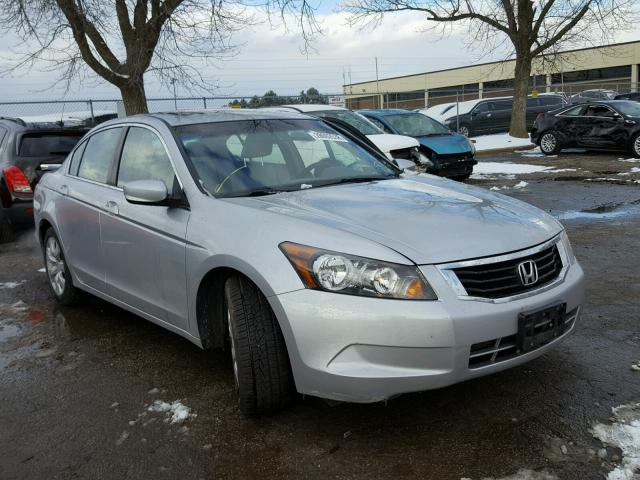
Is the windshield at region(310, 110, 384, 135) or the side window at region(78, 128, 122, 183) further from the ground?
the windshield at region(310, 110, 384, 135)

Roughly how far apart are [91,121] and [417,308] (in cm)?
1713

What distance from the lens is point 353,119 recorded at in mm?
12344

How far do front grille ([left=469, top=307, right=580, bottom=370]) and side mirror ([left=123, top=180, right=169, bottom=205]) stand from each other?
6.15 feet

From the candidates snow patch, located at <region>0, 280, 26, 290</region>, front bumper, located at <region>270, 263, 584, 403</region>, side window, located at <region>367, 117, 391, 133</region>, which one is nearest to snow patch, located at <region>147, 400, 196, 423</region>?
front bumper, located at <region>270, 263, 584, 403</region>

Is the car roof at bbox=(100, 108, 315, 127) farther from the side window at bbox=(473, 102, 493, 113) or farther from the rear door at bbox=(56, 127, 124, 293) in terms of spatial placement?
the side window at bbox=(473, 102, 493, 113)

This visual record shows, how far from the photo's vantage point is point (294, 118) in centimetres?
448

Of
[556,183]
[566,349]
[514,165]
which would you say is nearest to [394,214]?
[566,349]

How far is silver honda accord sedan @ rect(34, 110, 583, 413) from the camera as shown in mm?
2682

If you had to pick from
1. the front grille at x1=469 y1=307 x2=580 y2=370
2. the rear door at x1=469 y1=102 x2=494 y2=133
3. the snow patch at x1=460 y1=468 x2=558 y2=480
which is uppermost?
the rear door at x1=469 y1=102 x2=494 y2=133

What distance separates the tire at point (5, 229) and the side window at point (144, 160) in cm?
457

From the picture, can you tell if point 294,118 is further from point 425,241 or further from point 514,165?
point 514,165

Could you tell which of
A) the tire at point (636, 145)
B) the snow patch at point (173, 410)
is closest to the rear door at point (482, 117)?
the tire at point (636, 145)

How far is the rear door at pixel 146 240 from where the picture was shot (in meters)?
3.51

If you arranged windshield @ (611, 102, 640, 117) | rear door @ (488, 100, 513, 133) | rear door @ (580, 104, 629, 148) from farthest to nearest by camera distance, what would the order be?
rear door @ (488, 100, 513, 133), rear door @ (580, 104, 629, 148), windshield @ (611, 102, 640, 117)
